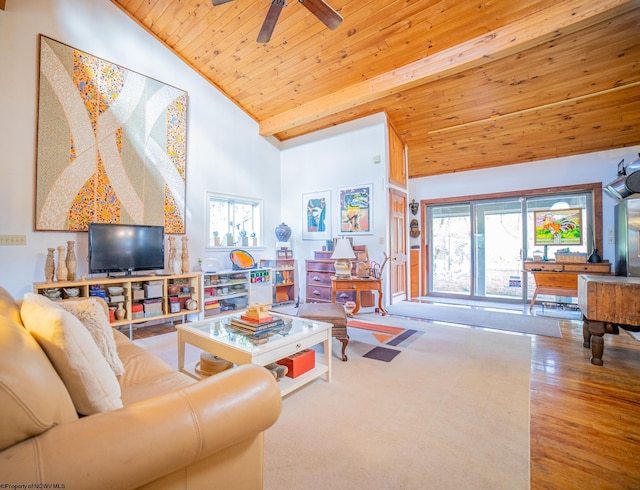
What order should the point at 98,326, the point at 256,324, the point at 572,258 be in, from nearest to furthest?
the point at 98,326
the point at 256,324
the point at 572,258

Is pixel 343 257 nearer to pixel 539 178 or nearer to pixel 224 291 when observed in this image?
pixel 224 291

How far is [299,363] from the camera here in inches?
89.6

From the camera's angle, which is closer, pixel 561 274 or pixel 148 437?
pixel 148 437

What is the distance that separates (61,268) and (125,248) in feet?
2.11

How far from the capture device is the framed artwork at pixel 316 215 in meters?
5.71

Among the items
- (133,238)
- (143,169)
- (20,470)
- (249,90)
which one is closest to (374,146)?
(249,90)

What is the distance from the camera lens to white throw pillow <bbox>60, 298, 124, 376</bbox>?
4.91 feet

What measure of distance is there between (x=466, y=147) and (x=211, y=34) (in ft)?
14.5

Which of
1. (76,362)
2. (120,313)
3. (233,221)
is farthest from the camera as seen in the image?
(233,221)

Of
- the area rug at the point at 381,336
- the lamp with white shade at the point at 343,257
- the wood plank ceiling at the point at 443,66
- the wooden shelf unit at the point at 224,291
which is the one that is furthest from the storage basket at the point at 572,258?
the wooden shelf unit at the point at 224,291

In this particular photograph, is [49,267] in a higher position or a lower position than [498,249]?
lower

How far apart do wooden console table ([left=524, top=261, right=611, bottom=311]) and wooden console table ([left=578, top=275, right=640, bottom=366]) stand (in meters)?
1.99

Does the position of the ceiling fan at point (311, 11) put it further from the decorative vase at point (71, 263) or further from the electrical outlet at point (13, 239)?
the electrical outlet at point (13, 239)

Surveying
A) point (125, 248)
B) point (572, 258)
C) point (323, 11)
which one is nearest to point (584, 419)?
point (323, 11)
